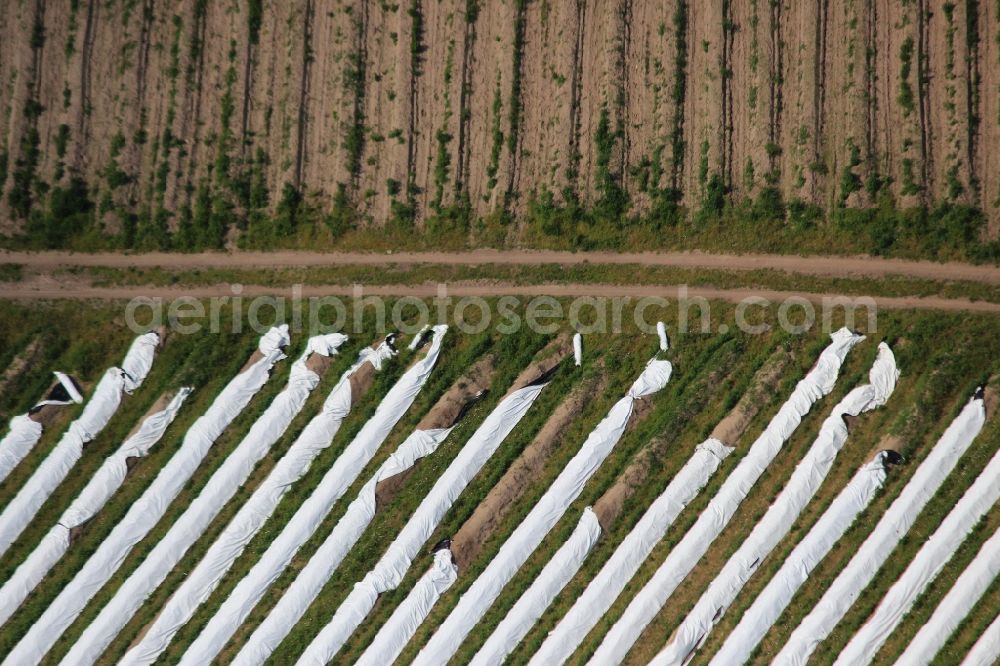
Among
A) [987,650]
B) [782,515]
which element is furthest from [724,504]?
[987,650]

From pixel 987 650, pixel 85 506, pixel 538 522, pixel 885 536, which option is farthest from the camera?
pixel 85 506

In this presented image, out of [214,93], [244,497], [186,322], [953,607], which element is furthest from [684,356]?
[214,93]

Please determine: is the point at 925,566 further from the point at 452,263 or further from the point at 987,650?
the point at 452,263

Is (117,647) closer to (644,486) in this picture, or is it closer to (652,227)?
(644,486)

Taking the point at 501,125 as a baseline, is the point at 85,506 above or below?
below

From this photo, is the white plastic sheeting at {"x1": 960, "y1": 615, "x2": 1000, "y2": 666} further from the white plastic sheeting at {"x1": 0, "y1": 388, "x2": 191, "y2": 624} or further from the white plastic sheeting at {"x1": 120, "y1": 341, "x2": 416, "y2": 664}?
the white plastic sheeting at {"x1": 0, "y1": 388, "x2": 191, "y2": 624}

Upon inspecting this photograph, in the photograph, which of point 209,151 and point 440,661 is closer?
point 440,661

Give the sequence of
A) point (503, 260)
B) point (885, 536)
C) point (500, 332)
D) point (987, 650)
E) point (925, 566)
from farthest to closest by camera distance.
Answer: point (503, 260) → point (500, 332) → point (885, 536) → point (925, 566) → point (987, 650)

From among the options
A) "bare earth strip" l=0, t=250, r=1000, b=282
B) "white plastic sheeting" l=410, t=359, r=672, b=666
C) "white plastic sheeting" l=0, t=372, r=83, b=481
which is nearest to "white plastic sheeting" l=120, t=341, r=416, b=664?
"bare earth strip" l=0, t=250, r=1000, b=282
